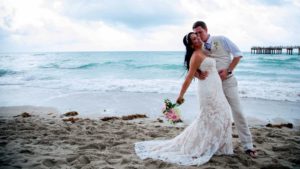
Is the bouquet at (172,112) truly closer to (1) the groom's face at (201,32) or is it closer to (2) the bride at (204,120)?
(2) the bride at (204,120)

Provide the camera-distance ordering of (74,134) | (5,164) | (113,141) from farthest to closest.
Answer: (74,134) < (113,141) < (5,164)

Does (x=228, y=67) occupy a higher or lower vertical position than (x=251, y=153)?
higher

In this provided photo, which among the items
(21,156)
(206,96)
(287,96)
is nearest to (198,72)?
(206,96)

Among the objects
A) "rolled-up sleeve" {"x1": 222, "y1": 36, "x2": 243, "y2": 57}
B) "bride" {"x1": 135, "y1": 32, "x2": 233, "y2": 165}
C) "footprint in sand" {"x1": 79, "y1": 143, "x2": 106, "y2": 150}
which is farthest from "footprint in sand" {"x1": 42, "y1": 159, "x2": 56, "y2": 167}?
"rolled-up sleeve" {"x1": 222, "y1": 36, "x2": 243, "y2": 57}

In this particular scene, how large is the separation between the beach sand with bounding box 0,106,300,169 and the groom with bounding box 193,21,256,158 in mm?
328

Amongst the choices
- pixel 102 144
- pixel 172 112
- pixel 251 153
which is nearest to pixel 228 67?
pixel 172 112

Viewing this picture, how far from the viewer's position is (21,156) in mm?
4285

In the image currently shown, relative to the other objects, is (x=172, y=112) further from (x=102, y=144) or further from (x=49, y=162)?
(x=49, y=162)

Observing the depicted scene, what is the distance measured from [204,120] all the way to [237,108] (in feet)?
2.04

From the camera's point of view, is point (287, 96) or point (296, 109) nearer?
point (296, 109)

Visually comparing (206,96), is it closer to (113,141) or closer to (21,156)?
(113,141)

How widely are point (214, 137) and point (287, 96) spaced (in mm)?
Result: 8395

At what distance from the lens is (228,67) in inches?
176

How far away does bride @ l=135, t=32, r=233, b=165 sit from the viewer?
4.09 m
